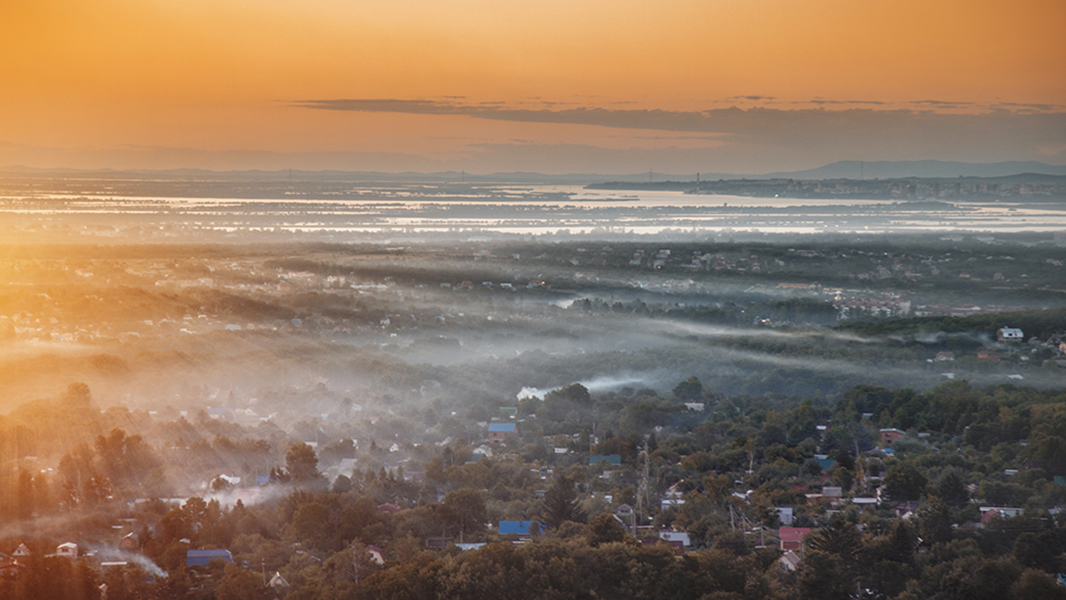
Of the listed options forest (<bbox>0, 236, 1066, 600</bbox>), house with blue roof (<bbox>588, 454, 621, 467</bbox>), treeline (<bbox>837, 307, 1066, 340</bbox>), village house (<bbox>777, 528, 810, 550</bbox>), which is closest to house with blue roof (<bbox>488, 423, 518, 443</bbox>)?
forest (<bbox>0, 236, 1066, 600</bbox>)

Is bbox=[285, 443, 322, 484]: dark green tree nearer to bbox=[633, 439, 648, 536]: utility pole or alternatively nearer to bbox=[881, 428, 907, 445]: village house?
bbox=[633, 439, 648, 536]: utility pole

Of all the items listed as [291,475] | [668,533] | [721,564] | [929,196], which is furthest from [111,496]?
[929,196]

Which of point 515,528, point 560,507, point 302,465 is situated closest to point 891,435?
point 560,507

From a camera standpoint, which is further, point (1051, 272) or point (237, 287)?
point (1051, 272)

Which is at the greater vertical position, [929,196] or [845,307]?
[929,196]

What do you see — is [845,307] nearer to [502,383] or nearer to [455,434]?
[502,383]

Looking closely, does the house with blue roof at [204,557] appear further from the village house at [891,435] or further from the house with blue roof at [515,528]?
the village house at [891,435]
